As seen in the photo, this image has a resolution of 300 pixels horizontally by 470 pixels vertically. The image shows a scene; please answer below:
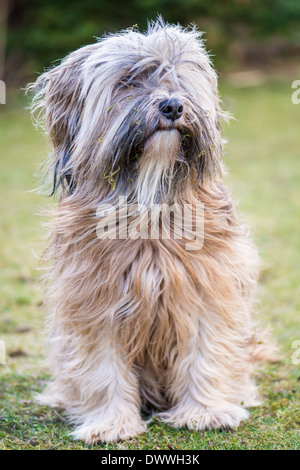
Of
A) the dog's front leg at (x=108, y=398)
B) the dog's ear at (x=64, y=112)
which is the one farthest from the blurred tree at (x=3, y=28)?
the dog's front leg at (x=108, y=398)

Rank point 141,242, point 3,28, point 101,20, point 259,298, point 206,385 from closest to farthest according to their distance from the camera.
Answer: point 141,242
point 206,385
point 259,298
point 3,28
point 101,20

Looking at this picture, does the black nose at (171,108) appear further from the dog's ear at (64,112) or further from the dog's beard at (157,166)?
the dog's ear at (64,112)

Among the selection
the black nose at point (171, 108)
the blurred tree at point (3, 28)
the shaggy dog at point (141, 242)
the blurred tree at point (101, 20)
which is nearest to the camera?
the black nose at point (171, 108)

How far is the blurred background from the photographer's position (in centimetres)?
341

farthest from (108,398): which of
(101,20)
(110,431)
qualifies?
(101,20)

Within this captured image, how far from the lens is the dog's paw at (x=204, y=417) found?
3.28 m

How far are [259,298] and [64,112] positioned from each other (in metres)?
2.58

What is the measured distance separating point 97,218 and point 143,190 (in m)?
0.27

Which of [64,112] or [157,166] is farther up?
[64,112]

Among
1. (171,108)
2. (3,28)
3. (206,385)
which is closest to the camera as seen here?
(171,108)

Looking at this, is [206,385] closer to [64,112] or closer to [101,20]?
[64,112]

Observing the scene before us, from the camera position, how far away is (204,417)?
3305 mm

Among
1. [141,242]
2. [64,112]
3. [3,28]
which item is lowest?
[141,242]

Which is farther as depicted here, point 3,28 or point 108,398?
point 3,28
